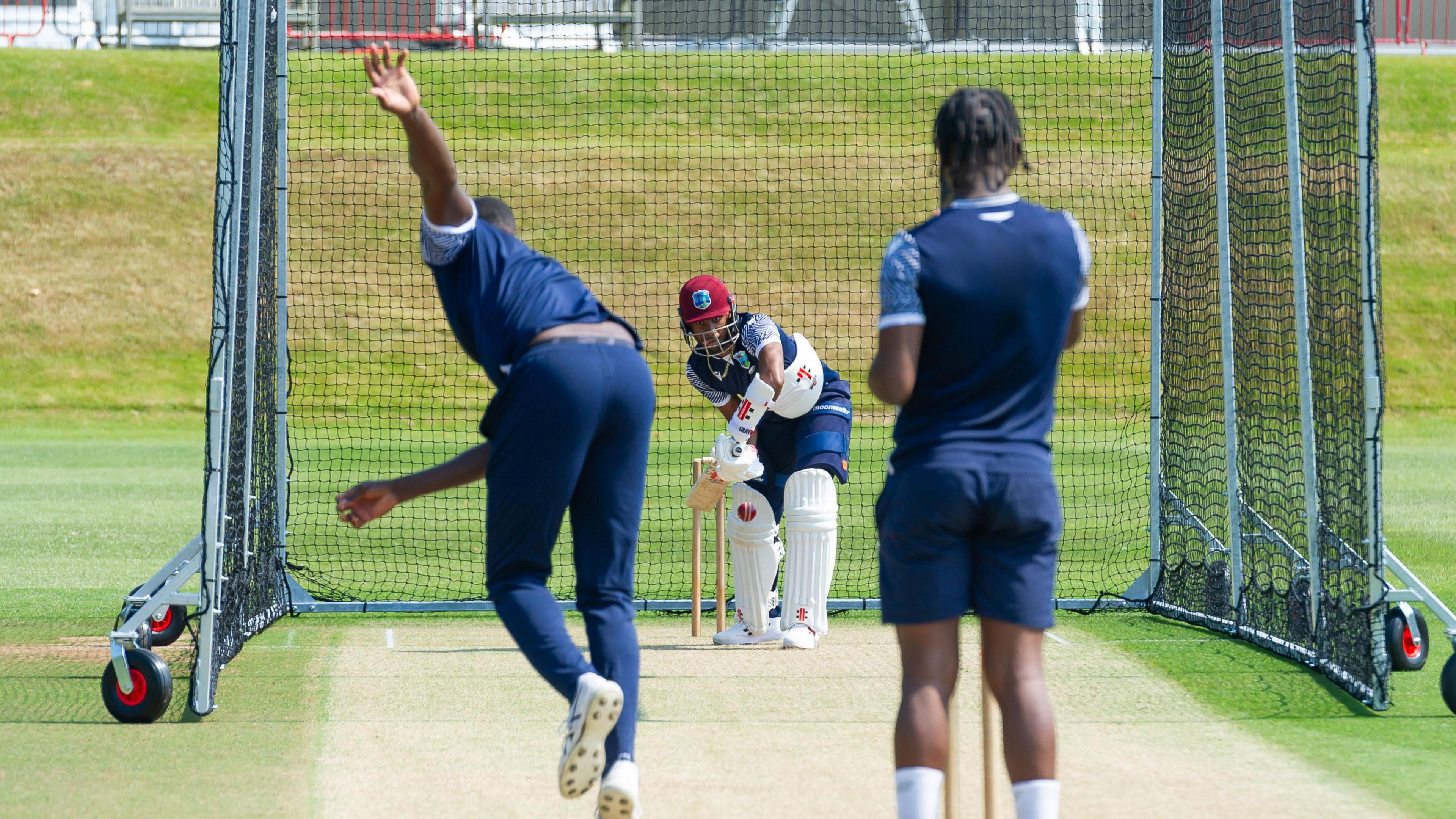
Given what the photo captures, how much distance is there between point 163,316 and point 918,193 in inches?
425

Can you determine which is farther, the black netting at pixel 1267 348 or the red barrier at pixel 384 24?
the red barrier at pixel 384 24

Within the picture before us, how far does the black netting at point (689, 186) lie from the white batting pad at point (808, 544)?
27.2ft

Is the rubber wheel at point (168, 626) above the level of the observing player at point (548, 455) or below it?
below

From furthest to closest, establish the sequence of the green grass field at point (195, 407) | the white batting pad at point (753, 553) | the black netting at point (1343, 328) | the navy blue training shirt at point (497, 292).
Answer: the white batting pad at point (753, 553), the black netting at point (1343, 328), the green grass field at point (195, 407), the navy blue training shirt at point (497, 292)

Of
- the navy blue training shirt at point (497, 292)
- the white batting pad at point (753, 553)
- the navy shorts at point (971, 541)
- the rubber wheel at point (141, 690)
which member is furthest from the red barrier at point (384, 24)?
the navy shorts at point (971, 541)

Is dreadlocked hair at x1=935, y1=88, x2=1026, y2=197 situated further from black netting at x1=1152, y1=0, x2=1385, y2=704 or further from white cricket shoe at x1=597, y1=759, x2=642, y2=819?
black netting at x1=1152, y1=0, x2=1385, y2=704

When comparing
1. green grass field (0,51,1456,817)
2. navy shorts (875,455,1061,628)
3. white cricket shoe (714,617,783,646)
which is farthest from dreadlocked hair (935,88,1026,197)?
white cricket shoe (714,617,783,646)

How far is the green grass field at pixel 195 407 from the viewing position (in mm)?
4898

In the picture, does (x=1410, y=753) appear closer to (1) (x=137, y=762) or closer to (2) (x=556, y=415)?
(2) (x=556, y=415)

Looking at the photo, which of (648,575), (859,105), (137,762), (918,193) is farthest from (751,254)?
(137,762)

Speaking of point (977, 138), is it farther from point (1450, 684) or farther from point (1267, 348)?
point (1267, 348)

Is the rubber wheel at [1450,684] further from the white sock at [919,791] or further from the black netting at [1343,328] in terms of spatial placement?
the white sock at [919,791]

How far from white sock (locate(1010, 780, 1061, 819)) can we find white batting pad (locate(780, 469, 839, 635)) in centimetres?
315

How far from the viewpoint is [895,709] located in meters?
5.55
